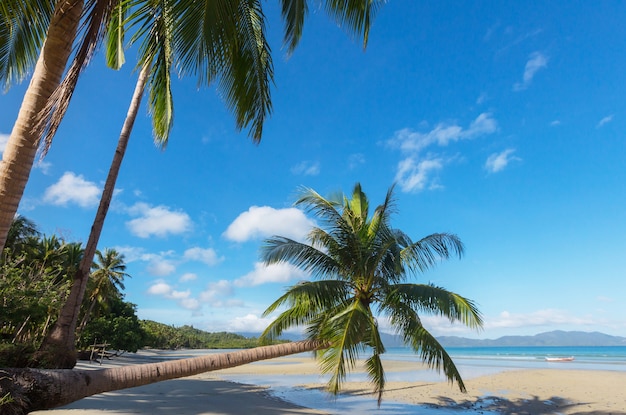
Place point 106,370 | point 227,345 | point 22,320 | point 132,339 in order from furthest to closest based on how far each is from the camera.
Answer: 1. point 227,345
2. point 132,339
3. point 22,320
4. point 106,370

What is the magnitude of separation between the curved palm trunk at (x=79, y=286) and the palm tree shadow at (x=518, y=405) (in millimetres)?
11045

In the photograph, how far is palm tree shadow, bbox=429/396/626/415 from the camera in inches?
483

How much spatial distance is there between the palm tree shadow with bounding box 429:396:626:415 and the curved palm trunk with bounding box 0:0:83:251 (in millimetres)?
13243

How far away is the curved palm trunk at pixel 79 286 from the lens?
6.54 m

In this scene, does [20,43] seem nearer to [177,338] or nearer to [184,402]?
[184,402]

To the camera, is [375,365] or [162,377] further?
[375,365]

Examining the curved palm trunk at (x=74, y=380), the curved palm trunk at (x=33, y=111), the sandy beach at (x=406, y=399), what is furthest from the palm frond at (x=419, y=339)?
the curved palm trunk at (x=33, y=111)

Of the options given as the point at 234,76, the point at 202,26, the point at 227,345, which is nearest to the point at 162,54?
the point at 234,76

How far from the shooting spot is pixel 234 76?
5480mm

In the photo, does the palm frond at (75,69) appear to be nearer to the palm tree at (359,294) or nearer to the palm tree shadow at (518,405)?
the palm tree at (359,294)

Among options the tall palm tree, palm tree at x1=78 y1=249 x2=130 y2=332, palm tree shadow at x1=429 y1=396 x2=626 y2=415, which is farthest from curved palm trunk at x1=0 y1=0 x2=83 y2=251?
palm tree at x1=78 y1=249 x2=130 y2=332

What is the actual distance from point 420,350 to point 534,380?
16586 millimetres

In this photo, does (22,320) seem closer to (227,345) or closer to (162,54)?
(162,54)

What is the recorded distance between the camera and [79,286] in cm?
731
